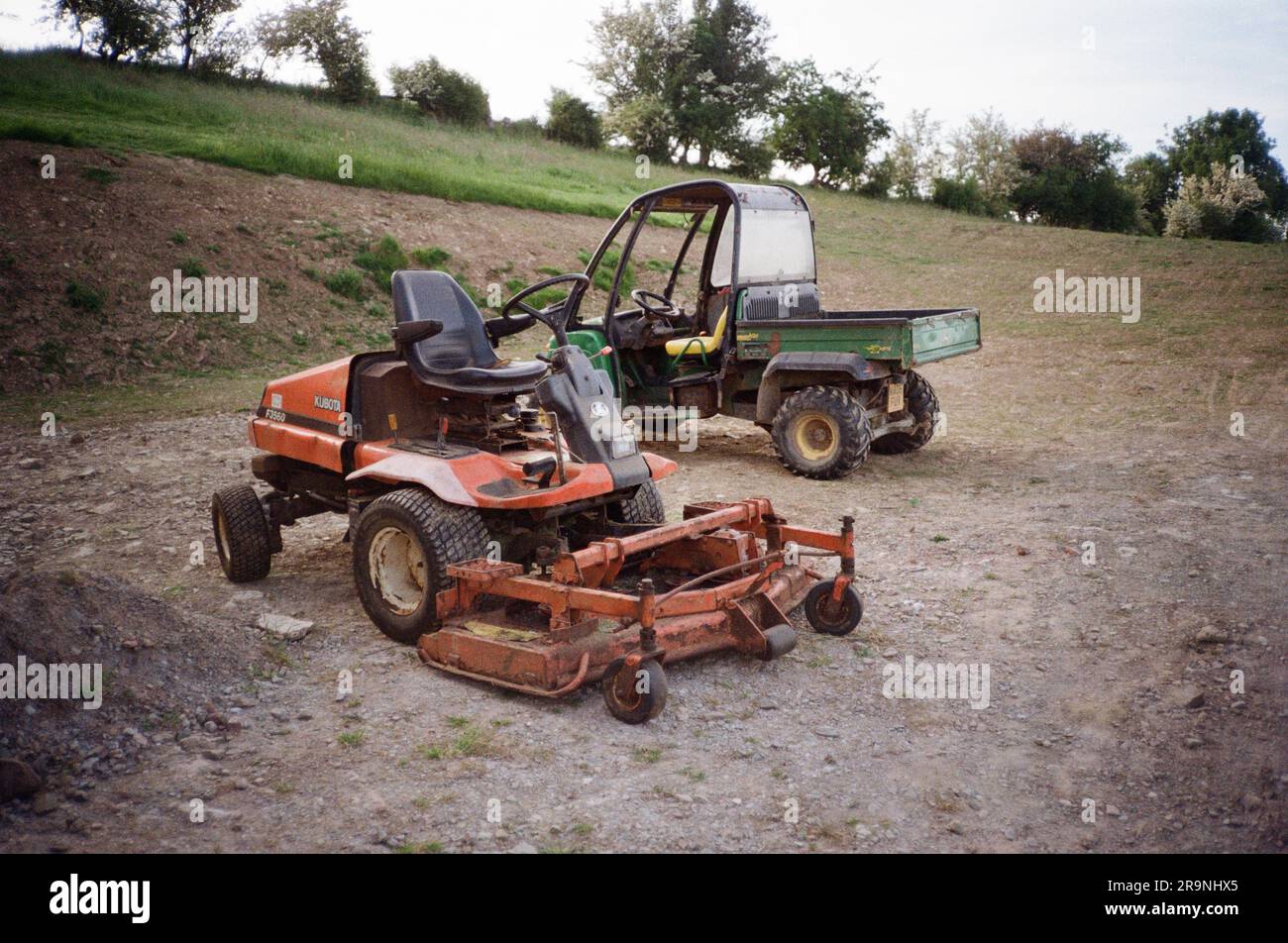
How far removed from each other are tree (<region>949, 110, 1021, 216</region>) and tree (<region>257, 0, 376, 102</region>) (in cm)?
1962

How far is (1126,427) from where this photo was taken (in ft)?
34.9

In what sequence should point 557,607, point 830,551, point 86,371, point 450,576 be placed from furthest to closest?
1. point 86,371
2. point 830,551
3. point 450,576
4. point 557,607

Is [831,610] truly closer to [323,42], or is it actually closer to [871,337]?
[871,337]

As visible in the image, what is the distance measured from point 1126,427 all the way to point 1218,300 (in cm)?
921

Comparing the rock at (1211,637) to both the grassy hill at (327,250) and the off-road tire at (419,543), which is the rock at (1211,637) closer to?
the off-road tire at (419,543)

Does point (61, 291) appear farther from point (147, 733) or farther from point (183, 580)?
point (147, 733)

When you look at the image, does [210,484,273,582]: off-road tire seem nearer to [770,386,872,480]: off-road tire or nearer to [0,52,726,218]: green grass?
[770,386,872,480]: off-road tire

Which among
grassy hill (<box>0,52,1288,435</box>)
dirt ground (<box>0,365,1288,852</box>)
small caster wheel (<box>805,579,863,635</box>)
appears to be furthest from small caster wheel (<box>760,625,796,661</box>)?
grassy hill (<box>0,52,1288,435</box>)


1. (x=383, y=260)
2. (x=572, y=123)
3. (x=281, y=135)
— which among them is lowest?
(x=383, y=260)

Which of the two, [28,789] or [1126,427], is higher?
[1126,427]

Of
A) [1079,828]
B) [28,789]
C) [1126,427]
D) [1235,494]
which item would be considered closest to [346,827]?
[28,789]

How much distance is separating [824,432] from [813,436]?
104 millimetres

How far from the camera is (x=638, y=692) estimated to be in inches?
173

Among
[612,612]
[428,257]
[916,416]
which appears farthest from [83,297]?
[612,612]
